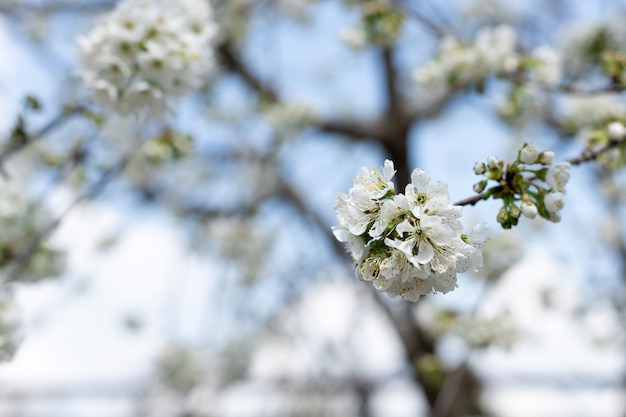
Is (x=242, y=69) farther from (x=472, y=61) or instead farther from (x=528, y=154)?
(x=528, y=154)

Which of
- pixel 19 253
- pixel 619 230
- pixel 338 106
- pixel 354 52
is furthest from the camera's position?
pixel 338 106

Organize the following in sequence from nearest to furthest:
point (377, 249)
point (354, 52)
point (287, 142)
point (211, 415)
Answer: point (377, 249) → point (354, 52) → point (211, 415) → point (287, 142)

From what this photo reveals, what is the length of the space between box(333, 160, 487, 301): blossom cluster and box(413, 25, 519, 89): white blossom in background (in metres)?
1.65

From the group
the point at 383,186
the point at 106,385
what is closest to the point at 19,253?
the point at 383,186

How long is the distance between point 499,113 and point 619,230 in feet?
9.19

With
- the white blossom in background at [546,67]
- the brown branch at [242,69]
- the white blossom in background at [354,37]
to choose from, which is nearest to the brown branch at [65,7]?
the brown branch at [242,69]

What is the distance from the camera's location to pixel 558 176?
116cm

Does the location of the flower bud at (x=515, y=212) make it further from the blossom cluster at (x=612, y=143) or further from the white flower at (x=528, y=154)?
the blossom cluster at (x=612, y=143)

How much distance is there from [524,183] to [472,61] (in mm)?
1567

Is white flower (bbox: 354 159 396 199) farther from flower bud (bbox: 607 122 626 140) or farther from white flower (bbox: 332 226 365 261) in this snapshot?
flower bud (bbox: 607 122 626 140)

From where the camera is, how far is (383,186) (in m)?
1.15

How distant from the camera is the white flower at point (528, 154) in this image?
1157 millimetres

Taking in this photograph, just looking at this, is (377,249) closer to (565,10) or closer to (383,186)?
(383,186)

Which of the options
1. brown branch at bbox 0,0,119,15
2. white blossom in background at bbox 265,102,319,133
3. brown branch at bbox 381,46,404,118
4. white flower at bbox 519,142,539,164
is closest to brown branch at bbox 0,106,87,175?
white flower at bbox 519,142,539,164
